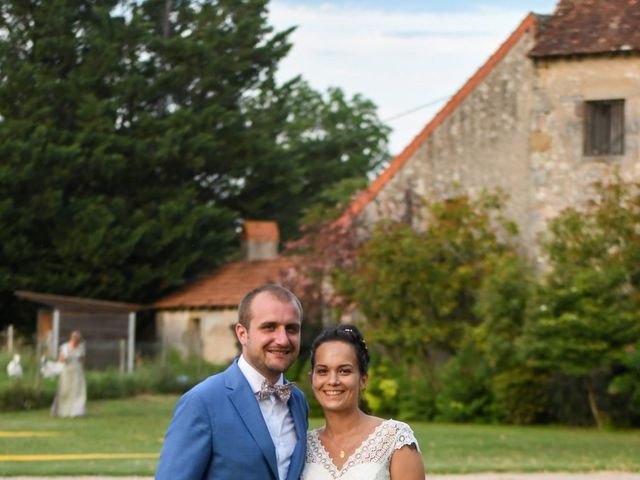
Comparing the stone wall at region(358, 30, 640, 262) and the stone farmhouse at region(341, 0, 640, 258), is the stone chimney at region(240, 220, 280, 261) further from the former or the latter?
the stone farmhouse at region(341, 0, 640, 258)

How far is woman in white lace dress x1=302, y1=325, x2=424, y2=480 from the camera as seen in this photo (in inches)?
242

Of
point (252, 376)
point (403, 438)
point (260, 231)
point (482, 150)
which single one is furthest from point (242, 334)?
point (260, 231)

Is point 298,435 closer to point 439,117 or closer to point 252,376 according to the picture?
point 252,376

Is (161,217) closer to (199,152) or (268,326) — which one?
(199,152)

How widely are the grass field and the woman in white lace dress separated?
11140 mm

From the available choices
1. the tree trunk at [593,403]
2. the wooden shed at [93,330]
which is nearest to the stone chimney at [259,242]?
the wooden shed at [93,330]

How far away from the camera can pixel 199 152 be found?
49.8 m

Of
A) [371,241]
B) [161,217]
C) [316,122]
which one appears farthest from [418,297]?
[316,122]

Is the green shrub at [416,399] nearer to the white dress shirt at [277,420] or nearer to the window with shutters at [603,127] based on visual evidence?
the window with shutters at [603,127]

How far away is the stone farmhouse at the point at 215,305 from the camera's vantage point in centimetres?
4553

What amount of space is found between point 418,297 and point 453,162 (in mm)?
4065

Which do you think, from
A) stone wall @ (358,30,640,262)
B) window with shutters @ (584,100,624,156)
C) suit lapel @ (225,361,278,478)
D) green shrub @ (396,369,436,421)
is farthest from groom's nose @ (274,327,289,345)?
window with shutters @ (584,100,624,156)

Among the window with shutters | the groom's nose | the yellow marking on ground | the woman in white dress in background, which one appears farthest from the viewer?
the window with shutters

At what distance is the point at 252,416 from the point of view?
19.6 ft
